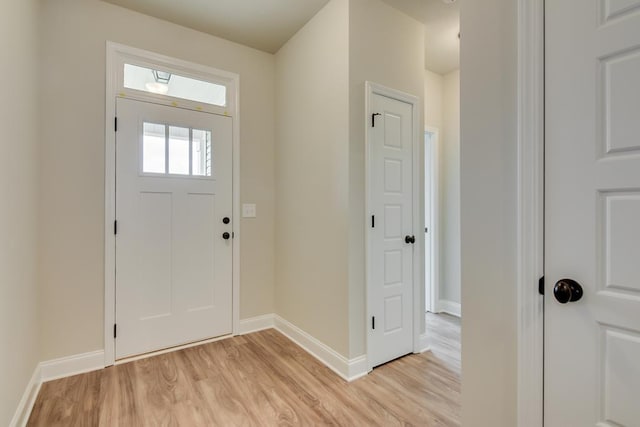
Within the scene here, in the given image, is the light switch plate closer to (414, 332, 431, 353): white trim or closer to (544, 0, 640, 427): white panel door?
(414, 332, 431, 353): white trim

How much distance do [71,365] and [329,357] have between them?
6.20 ft

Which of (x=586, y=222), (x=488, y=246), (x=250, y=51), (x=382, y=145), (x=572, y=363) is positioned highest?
(x=250, y=51)

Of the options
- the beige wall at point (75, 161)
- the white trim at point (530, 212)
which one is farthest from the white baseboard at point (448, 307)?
the beige wall at point (75, 161)

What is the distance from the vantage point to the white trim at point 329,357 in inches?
83.5

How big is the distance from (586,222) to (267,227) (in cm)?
255

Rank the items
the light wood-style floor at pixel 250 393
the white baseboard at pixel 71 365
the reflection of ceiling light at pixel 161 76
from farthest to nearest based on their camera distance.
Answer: the reflection of ceiling light at pixel 161 76, the white baseboard at pixel 71 365, the light wood-style floor at pixel 250 393

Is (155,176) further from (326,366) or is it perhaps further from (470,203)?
(470,203)

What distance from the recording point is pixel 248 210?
296cm

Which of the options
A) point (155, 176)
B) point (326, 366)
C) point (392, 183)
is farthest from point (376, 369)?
point (155, 176)

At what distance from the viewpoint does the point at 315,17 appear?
2.49 meters

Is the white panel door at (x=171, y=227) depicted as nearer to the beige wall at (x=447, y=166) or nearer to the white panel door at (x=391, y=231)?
the white panel door at (x=391, y=231)

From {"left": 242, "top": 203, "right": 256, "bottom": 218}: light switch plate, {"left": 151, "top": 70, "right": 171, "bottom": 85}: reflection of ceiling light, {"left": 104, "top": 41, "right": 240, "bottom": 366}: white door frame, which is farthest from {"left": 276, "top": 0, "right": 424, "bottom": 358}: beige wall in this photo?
{"left": 151, "top": 70, "right": 171, "bottom": 85}: reflection of ceiling light

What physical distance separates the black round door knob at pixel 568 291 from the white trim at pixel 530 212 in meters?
0.07

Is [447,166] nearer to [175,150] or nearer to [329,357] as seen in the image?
[329,357]
